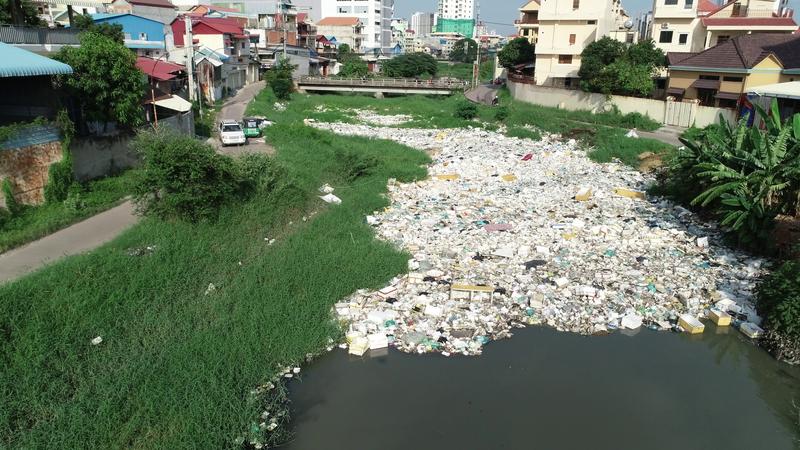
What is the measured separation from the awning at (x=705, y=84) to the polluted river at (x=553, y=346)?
1496cm

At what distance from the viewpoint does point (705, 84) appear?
26562mm

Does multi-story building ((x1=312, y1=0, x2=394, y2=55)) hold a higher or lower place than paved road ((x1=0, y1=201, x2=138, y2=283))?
higher

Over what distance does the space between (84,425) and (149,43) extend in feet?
120

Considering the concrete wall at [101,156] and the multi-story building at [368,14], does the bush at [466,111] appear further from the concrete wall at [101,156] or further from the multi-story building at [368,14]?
the multi-story building at [368,14]

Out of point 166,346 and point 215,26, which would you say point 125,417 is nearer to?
point 166,346

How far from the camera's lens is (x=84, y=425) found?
6441 mm

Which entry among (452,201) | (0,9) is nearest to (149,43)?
(0,9)

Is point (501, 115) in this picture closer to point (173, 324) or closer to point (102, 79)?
point (102, 79)

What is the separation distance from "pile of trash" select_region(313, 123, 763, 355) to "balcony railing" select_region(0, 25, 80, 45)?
1107cm

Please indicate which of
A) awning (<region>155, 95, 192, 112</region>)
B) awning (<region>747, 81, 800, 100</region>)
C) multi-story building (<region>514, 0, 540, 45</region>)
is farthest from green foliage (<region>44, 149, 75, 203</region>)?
multi-story building (<region>514, 0, 540, 45</region>)

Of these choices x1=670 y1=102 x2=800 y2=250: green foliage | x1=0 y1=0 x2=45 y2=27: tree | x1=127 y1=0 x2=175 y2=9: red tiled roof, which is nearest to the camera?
x1=670 y1=102 x2=800 y2=250: green foliage

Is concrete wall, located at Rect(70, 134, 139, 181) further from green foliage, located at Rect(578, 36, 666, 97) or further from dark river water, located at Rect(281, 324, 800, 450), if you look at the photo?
green foliage, located at Rect(578, 36, 666, 97)

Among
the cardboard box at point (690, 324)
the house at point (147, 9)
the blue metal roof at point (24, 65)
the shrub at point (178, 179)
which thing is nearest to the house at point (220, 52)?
the house at point (147, 9)

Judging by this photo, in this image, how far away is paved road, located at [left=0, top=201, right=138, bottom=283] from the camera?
9.84m
